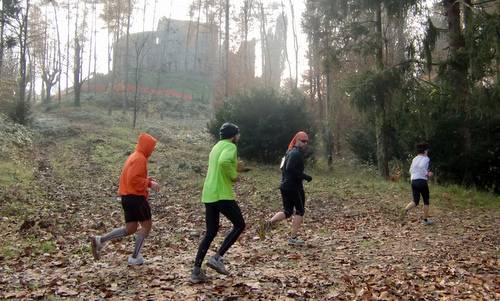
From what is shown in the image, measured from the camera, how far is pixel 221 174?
19.1 ft

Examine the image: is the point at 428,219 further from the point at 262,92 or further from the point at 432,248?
the point at 262,92

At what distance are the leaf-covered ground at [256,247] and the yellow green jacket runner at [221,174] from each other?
1.15 metres

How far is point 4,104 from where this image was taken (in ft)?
85.9

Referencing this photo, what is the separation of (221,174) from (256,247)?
118 inches

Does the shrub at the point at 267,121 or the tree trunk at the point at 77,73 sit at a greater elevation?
the tree trunk at the point at 77,73

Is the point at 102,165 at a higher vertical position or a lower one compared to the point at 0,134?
lower

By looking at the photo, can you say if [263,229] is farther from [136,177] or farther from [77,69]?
[77,69]

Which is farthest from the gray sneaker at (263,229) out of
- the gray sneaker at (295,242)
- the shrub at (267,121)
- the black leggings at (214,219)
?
the shrub at (267,121)

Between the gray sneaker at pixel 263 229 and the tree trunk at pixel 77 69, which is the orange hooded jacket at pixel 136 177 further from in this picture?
the tree trunk at pixel 77 69

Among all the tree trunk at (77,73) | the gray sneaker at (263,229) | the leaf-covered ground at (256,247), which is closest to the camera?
the leaf-covered ground at (256,247)

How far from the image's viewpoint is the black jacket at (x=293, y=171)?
8141 millimetres

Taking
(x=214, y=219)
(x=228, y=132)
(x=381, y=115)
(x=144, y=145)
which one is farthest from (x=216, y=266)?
(x=381, y=115)

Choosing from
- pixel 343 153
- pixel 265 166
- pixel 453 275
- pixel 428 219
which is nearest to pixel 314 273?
pixel 453 275

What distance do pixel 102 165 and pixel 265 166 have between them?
7.14m
